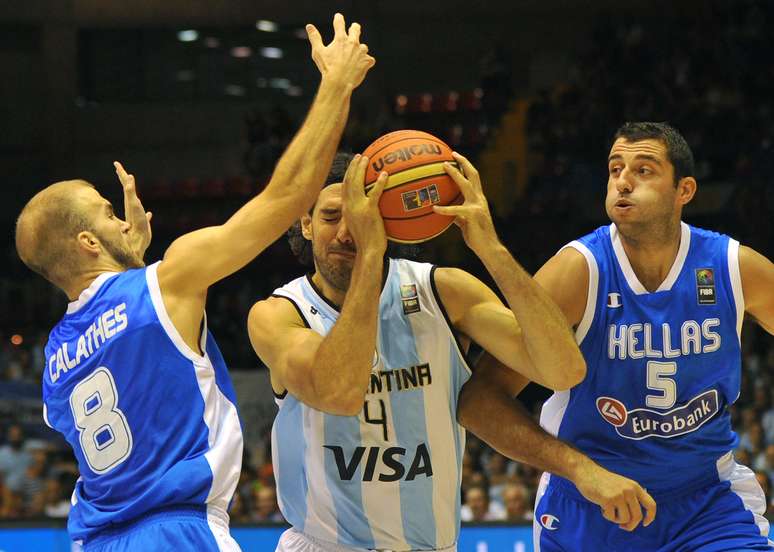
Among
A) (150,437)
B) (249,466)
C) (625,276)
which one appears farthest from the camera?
(249,466)

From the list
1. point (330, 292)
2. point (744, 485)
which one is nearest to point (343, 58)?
point (330, 292)

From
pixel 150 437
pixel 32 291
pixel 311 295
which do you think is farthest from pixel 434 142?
pixel 32 291

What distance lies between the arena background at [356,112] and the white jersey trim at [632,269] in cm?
604

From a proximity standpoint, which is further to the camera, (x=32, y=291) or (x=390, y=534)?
(x=32, y=291)

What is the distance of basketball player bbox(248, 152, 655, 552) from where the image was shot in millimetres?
3586

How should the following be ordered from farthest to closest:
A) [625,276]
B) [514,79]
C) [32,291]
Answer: [514,79]
[32,291]
[625,276]

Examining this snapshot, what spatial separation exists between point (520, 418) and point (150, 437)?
3.98 ft

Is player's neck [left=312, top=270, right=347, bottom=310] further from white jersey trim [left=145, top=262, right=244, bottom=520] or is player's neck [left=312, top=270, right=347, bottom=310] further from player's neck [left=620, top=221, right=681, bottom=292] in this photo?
player's neck [left=620, top=221, right=681, bottom=292]

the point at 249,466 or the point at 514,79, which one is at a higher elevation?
the point at 514,79

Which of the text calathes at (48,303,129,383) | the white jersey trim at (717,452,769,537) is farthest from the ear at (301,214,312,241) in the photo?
the white jersey trim at (717,452,769,537)

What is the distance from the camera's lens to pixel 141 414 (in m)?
3.19

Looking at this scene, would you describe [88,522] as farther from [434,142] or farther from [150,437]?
[434,142]

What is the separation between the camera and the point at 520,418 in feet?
12.0

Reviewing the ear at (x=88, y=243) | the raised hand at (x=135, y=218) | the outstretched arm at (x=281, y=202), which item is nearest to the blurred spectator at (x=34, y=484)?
the raised hand at (x=135, y=218)
